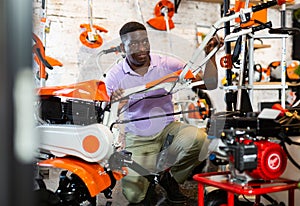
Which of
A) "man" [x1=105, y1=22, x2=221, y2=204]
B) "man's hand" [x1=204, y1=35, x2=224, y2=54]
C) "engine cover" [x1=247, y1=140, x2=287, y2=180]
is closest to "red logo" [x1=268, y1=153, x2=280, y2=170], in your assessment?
"engine cover" [x1=247, y1=140, x2=287, y2=180]

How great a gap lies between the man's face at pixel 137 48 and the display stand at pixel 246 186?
0.68 meters

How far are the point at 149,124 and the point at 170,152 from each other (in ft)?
0.63

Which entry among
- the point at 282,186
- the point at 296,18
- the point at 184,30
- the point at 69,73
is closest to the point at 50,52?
the point at 69,73

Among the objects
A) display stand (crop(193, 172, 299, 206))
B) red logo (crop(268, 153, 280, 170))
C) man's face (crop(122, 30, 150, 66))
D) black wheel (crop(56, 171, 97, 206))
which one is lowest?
black wheel (crop(56, 171, 97, 206))

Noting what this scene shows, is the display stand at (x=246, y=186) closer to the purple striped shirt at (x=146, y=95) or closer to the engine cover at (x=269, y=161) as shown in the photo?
the engine cover at (x=269, y=161)

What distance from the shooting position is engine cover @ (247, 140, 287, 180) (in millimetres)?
1425

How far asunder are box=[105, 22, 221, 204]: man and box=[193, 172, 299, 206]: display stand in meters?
0.30

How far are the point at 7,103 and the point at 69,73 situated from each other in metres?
2.96

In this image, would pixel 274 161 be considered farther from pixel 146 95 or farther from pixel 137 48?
pixel 137 48

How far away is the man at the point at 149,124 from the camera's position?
1874 mm

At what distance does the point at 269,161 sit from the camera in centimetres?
144

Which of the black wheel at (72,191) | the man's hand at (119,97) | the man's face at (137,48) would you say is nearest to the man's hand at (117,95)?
the man's hand at (119,97)

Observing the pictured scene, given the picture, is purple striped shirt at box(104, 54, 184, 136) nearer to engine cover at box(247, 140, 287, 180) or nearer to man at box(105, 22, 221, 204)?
man at box(105, 22, 221, 204)

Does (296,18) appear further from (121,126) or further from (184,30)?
(121,126)
